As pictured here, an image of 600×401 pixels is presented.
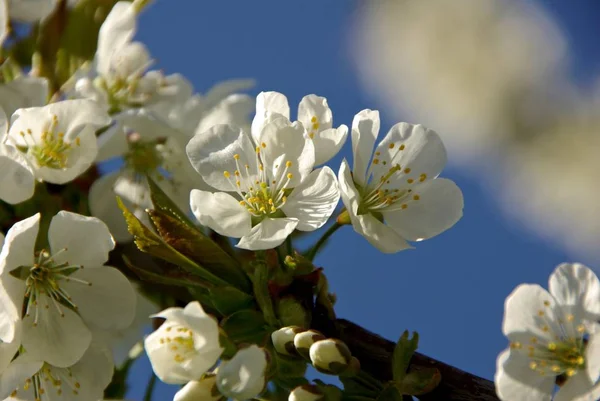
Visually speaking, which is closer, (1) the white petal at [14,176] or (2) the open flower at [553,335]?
(2) the open flower at [553,335]

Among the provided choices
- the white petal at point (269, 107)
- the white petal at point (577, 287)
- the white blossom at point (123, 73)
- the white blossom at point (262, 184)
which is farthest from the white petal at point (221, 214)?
the white blossom at point (123, 73)

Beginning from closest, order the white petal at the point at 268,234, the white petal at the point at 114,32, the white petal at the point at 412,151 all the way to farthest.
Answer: the white petal at the point at 268,234 → the white petal at the point at 412,151 → the white petal at the point at 114,32

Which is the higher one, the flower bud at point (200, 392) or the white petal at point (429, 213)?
the white petal at point (429, 213)

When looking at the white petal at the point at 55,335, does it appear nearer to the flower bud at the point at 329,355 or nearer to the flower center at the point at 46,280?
the flower center at the point at 46,280

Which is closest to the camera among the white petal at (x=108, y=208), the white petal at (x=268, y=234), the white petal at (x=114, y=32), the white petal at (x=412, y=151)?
the white petal at (x=268, y=234)

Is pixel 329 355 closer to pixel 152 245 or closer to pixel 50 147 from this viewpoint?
pixel 152 245

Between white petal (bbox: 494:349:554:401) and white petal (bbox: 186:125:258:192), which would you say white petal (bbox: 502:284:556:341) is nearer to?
white petal (bbox: 494:349:554:401)

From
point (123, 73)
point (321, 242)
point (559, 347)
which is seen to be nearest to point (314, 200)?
point (321, 242)

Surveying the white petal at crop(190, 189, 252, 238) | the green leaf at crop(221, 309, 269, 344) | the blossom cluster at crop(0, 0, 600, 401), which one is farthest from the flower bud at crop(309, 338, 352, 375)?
the white petal at crop(190, 189, 252, 238)
